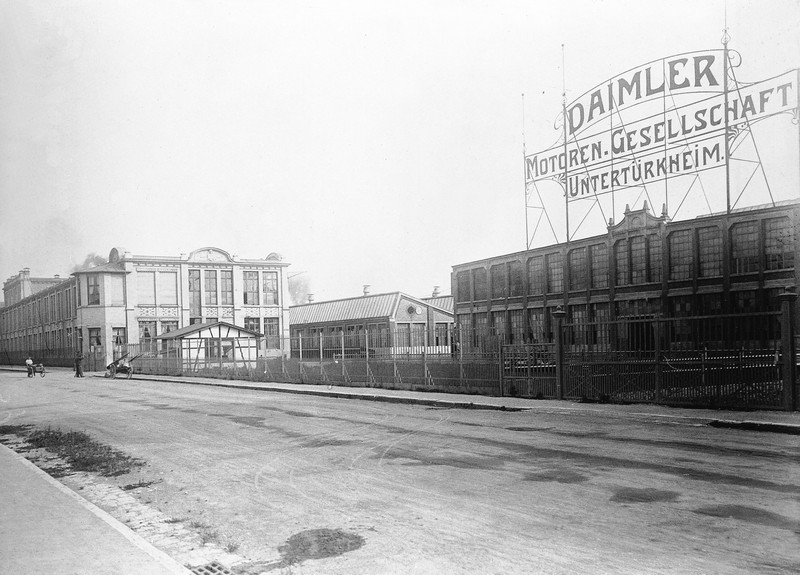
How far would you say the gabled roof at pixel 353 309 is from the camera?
57625 mm

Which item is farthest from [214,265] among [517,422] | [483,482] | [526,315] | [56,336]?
[483,482]

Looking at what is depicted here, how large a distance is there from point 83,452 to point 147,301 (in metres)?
54.5

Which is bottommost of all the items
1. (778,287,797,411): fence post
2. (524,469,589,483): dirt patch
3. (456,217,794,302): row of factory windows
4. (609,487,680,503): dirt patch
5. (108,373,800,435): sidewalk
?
(108,373,800,435): sidewalk

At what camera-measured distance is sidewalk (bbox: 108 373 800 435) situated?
12.4m

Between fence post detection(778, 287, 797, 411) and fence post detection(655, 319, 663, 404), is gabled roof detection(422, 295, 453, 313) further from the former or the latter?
fence post detection(778, 287, 797, 411)

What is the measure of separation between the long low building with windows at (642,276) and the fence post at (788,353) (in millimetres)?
424

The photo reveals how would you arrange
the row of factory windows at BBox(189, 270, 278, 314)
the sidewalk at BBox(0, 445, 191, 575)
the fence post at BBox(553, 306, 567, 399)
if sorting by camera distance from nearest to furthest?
the sidewalk at BBox(0, 445, 191, 575) → the fence post at BBox(553, 306, 567, 399) → the row of factory windows at BBox(189, 270, 278, 314)

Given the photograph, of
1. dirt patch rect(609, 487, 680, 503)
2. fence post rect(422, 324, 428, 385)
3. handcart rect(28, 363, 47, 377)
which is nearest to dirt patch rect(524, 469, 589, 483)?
dirt patch rect(609, 487, 680, 503)

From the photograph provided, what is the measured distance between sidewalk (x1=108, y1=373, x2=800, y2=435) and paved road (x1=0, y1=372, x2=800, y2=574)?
17.0 inches

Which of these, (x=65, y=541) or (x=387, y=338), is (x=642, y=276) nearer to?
(x=387, y=338)

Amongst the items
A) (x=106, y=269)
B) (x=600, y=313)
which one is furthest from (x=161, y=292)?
(x=600, y=313)

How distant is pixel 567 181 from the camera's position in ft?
96.6

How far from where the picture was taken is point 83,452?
11.1m

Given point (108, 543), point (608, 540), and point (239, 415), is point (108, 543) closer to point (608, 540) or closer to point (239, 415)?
point (608, 540)
